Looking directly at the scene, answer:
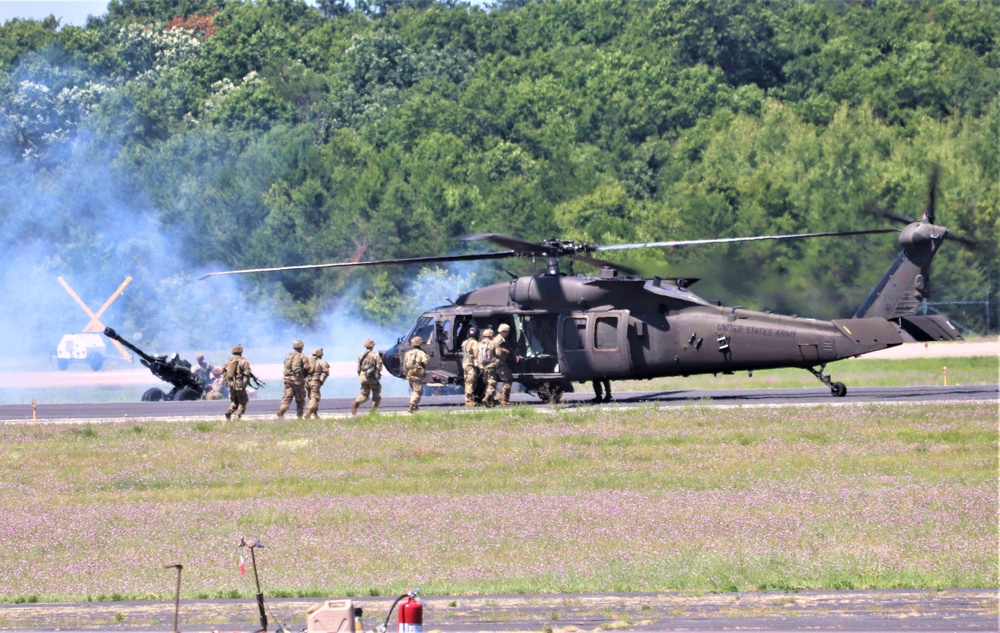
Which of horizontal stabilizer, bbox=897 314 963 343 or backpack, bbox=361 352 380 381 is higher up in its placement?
horizontal stabilizer, bbox=897 314 963 343

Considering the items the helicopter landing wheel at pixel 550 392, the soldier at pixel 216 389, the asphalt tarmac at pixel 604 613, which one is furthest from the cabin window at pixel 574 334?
the asphalt tarmac at pixel 604 613

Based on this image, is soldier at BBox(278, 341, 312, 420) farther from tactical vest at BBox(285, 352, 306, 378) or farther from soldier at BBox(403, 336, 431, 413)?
soldier at BBox(403, 336, 431, 413)

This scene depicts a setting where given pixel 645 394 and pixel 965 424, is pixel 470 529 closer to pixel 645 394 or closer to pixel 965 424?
pixel 965 424

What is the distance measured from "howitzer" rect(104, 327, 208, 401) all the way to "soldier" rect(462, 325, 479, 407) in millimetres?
10487

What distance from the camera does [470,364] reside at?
3120cm

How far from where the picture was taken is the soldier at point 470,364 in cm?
3091

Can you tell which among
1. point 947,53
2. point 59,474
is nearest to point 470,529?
point 59,474

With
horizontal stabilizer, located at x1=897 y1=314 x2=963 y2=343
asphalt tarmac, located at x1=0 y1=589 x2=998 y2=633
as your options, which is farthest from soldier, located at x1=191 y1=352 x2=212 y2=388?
asphalt tarmac, located at x1=0 y1=589 x2=998 y2=633

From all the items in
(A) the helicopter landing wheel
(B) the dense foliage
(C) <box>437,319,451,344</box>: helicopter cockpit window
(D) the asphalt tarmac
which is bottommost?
(D) the asphalt tarmac

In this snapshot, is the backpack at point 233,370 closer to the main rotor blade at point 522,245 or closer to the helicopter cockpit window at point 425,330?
the helicopter cockpit window at point 425,330

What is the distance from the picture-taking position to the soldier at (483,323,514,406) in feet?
101

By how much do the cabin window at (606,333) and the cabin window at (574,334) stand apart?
26cm

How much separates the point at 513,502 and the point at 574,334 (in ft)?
35.1

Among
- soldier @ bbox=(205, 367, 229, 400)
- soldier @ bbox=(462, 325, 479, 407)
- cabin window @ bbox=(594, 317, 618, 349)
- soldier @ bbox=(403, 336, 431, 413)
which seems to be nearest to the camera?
cabin window @ bbox=(594, 317, 618, 349)
